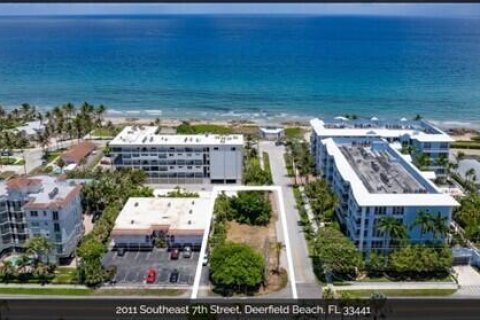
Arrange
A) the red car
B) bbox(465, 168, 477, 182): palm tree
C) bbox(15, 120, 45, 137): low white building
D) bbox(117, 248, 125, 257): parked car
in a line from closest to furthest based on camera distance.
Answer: the red car, bbox(117, 248, 125, 257): parked car, bbox(465, 168, 477, 182): palm tree, bbox(15, 120, 45, 137): low white building

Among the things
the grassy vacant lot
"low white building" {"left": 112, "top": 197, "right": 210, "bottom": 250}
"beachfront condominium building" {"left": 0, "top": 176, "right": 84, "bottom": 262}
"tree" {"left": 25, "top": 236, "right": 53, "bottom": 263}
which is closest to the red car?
the grassy vacant lot

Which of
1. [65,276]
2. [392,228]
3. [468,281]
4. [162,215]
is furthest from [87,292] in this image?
[468,281]

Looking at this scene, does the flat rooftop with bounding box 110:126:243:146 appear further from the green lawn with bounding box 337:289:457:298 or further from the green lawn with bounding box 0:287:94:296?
the green lawn with bounding box 337:289:457:298

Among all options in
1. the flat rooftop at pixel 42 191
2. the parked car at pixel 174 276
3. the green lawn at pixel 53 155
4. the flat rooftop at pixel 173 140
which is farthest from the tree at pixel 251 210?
the green lawn at pixel 53 155

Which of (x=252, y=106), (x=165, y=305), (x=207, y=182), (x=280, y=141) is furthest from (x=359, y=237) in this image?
(x=252, y=106)

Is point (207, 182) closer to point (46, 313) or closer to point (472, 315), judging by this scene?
point (46, 313)

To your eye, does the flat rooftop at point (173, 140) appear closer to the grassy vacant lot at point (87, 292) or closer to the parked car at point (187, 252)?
the parked car at point (187, 252)
